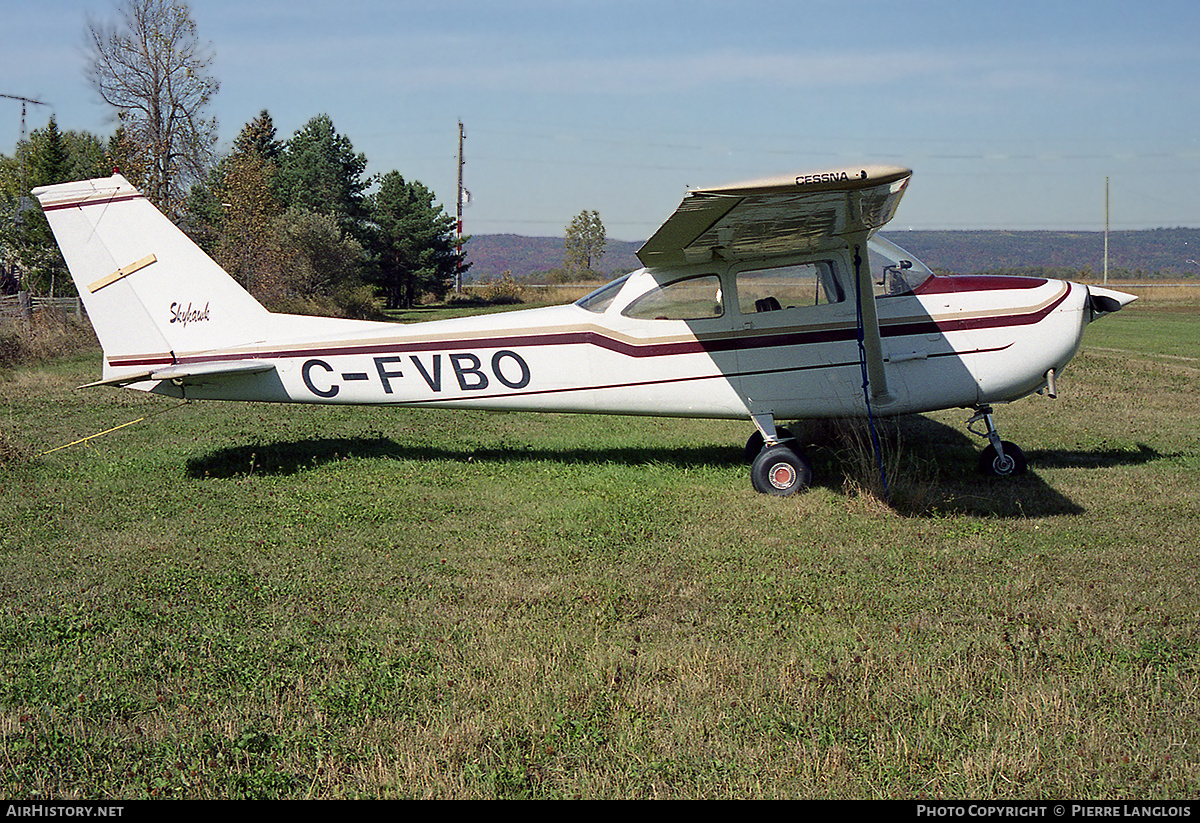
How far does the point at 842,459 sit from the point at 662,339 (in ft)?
7.84

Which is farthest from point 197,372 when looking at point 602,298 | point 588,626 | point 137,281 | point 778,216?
point 778,216

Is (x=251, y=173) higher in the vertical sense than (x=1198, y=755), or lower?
higher

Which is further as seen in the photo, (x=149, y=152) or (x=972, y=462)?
(x=149, y=152)

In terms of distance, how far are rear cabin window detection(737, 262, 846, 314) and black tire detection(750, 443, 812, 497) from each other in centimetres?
136

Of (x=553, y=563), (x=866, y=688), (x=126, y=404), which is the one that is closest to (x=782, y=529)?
(x=553, y=563)

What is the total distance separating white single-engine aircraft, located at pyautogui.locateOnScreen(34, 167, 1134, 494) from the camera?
Answer: 332 inches

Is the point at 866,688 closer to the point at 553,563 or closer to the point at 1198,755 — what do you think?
the point at 1198,755

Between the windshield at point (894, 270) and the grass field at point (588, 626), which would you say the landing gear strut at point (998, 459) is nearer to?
the grass field at point (588, 626)

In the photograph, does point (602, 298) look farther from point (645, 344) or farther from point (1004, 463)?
point (1004, 463)

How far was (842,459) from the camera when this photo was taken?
9445 mm

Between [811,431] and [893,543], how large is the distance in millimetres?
3989

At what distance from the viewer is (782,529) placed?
23.1 feet

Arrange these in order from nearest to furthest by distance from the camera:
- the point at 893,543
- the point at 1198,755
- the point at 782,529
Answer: the point at 1198,755
the point at 893,543
the point at 782,529
